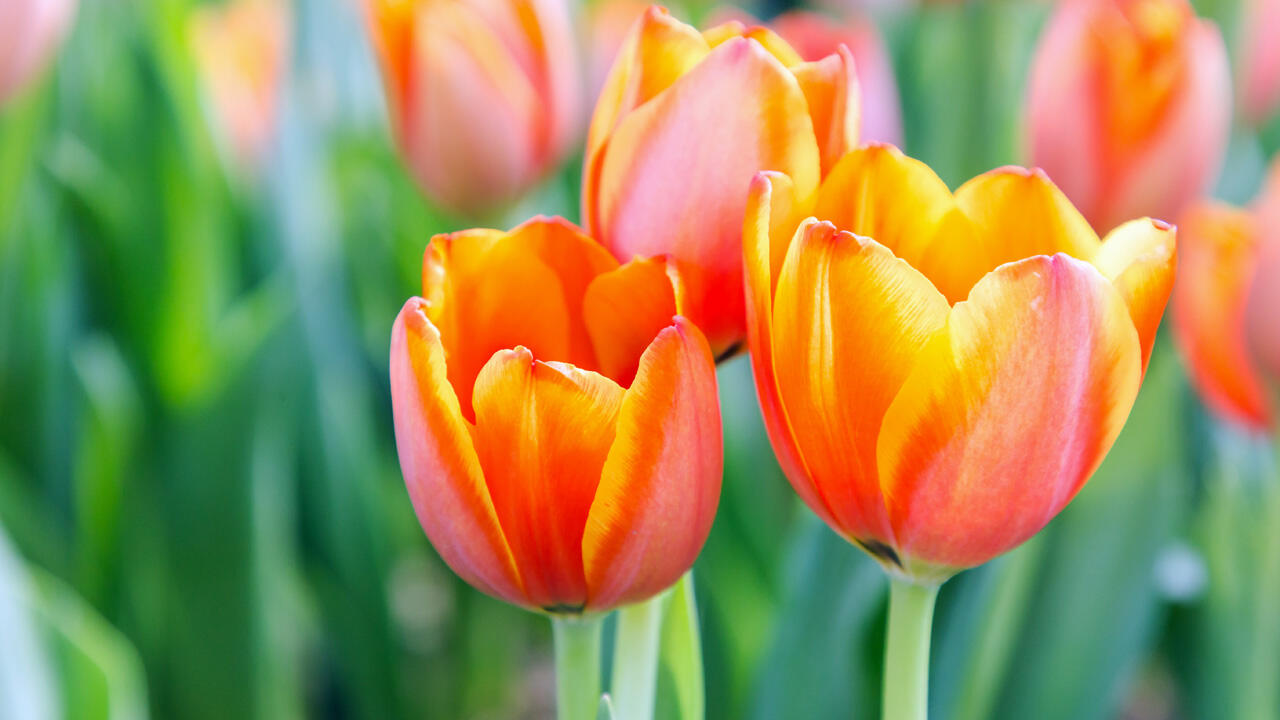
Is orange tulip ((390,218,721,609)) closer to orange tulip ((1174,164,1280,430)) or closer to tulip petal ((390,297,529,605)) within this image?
tulip petal ((390,297,529,605))

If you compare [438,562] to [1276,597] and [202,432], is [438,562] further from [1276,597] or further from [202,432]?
[1276,597]

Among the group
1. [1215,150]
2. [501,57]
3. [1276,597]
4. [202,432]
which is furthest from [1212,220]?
[202,432]

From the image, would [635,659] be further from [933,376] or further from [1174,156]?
[1174,156]

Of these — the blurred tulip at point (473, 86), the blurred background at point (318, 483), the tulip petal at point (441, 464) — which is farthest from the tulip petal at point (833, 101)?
the blurred tulip at point (473, 86)

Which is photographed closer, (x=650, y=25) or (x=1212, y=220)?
(x=650, y=25)

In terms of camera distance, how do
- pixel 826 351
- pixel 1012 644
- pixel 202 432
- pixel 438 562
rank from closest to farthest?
pixel 826 351, pixel 1012 644, pixel 202 432, pixel 438 562

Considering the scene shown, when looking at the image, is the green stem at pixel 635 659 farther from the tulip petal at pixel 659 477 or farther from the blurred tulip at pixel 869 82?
the blurred tulip at pixel 869 82

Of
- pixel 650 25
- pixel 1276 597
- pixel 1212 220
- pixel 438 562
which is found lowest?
pixel 438 562

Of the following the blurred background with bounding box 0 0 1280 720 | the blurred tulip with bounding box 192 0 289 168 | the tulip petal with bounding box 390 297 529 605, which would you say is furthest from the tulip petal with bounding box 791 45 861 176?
the blurred tulip with bounding box 192 0 289 168
